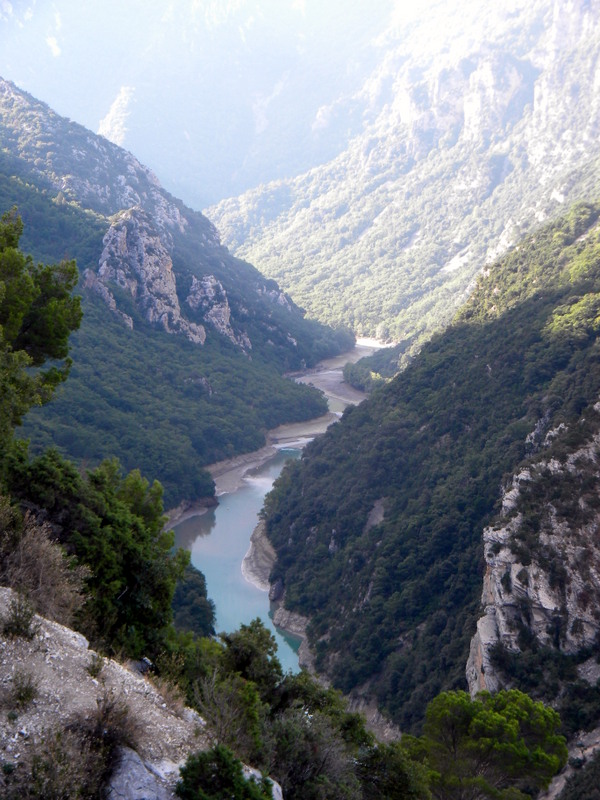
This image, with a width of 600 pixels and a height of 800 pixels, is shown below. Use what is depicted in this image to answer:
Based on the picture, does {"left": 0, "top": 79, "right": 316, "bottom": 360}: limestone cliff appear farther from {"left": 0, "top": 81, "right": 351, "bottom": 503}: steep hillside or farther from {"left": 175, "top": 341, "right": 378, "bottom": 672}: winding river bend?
{"left": 175, "top": 341, "right": 378, "bottom": 672}: winding river bend

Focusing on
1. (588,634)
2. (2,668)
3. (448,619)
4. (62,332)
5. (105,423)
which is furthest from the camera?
(105,423)

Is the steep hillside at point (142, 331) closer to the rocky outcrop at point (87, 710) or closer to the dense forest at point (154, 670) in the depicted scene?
the dense forest at point (154, 670)

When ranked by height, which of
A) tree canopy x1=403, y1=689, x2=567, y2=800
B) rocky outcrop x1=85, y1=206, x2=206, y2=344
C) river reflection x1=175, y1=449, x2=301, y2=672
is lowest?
river reflection x1=175, y1=449, x2=301, y2=672

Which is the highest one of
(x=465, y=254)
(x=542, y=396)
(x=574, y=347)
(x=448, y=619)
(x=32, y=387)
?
(x=465, y=254)

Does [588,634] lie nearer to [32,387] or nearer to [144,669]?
[144,669]

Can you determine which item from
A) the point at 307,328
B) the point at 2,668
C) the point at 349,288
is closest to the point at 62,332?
the point at 2,668

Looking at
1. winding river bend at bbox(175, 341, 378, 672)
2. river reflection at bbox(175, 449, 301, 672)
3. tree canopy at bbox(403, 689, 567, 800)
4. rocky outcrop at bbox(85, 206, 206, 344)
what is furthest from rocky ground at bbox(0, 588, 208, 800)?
rocky outcrop at bbox(85, 206, 206, 344)
